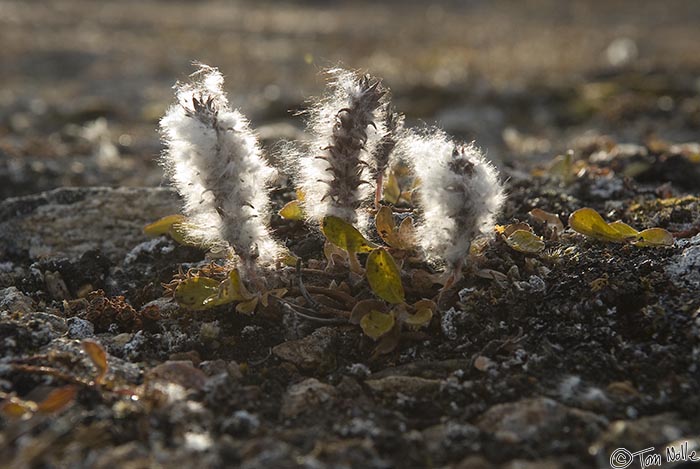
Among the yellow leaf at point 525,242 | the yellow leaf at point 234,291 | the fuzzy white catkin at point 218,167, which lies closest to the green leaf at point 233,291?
the yellow leaf at point 234,291

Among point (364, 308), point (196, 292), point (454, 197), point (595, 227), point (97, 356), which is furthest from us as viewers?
point (595, 227)

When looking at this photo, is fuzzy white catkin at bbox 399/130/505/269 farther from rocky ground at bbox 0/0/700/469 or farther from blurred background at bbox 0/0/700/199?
blurred background at bbox 0/0/700/199

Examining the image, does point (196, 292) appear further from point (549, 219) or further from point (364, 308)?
point (549, 219)

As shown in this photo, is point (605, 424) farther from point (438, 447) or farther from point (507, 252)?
point (507, 252)

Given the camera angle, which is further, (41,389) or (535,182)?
(535,182)

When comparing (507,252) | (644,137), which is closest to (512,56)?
(644,137)

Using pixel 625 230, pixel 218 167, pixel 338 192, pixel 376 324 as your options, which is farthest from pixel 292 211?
pixel 625 230
